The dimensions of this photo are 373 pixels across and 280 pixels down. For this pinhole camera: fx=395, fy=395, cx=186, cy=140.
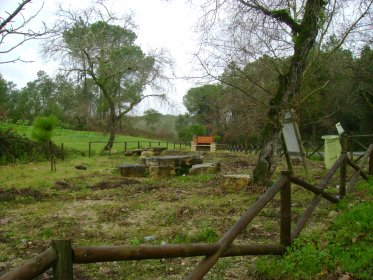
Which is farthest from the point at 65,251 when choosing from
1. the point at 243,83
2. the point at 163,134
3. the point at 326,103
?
the point at 163,134

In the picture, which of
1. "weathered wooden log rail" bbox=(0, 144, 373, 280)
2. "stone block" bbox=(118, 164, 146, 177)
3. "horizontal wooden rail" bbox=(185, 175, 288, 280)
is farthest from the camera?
"stone block" bbox=(118, 164, 146, 177)

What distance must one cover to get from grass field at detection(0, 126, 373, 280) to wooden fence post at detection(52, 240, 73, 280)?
7.64 feet

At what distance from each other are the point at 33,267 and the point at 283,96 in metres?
8.11

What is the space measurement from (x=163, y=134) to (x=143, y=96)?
23272 millimetres

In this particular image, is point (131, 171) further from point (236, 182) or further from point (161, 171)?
point (236, 182)

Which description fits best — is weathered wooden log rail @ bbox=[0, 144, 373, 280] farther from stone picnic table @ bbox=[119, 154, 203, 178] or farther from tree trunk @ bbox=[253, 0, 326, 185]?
stone picnic table @ bbox=[119, 154, 203, 178]

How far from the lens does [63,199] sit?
910 centimetres

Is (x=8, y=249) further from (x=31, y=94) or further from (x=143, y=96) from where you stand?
(x=31, y=94)

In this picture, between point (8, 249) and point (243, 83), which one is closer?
point (8, 249)

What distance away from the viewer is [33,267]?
6.94 feet

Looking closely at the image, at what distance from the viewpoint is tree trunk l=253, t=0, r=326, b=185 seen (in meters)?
9.26

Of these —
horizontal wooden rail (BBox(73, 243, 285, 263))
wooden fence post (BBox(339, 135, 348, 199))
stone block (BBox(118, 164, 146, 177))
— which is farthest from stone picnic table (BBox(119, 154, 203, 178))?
horizontal wooden rail (BBox(73, 243, 285, 263))

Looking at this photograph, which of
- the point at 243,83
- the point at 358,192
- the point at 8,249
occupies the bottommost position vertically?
the point at 8,249

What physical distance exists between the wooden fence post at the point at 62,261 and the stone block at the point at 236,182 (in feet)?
24.0
